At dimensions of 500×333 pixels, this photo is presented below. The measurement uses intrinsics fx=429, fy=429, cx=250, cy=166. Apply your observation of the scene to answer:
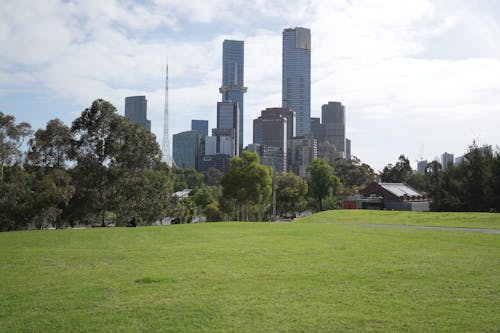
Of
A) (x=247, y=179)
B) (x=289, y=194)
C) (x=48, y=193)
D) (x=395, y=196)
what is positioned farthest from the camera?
(x=395, y=196)

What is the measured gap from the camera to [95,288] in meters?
9.75

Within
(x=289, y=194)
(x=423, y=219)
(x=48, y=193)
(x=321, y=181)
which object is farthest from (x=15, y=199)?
(x=321, y=181)

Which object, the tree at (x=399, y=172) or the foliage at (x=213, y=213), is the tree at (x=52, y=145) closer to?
the foliage at (x=213, y=213)

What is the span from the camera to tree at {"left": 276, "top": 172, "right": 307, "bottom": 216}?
208ft

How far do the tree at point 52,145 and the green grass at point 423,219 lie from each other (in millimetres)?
22640

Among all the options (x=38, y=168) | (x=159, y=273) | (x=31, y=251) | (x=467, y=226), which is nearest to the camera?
(x=159, y=273)

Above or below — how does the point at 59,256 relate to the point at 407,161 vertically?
below

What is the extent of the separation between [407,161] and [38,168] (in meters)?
92.3

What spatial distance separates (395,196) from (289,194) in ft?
52.2

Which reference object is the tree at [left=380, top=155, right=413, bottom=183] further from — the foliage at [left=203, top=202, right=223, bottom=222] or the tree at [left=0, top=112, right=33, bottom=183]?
the tree at [left=0, top=112, right=33, bottom=183]

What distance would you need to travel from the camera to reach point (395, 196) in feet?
210

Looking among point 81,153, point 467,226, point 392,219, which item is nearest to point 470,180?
point 392,219

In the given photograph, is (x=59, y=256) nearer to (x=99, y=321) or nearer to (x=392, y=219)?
(x=99, y=321)

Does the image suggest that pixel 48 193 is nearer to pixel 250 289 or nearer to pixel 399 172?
pixel 250 289
